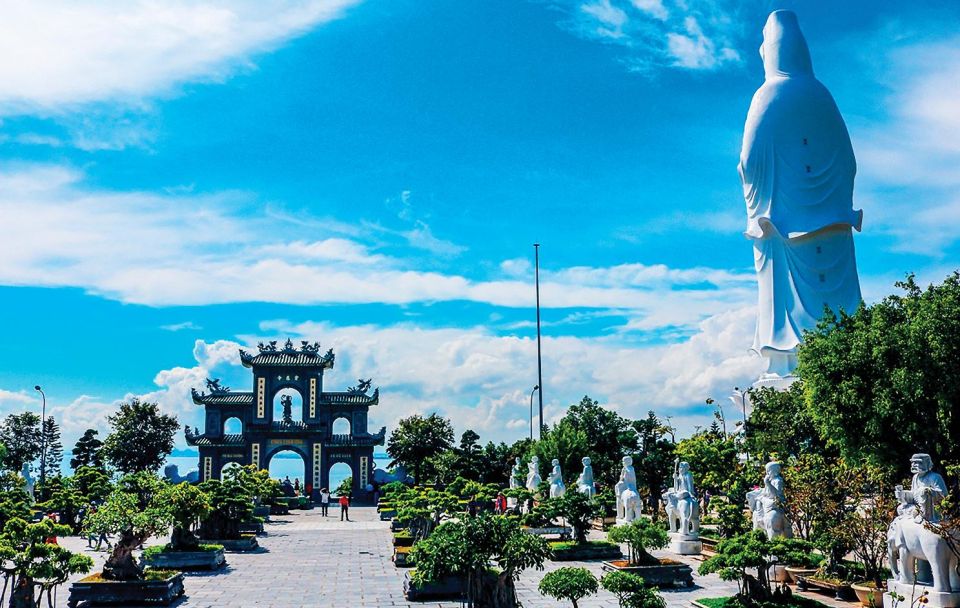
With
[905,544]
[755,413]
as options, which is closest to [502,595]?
[905,544]

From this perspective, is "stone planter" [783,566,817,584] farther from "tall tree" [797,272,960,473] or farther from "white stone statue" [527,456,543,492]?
"white stone statue" [527,456,543,492]

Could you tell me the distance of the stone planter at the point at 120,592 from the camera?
58.3 feet

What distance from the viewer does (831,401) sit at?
24516 mm

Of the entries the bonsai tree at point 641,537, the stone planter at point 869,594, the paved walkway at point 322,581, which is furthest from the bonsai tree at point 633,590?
the bonsai tree at point 641,537

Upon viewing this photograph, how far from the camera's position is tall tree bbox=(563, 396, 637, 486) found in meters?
44.3

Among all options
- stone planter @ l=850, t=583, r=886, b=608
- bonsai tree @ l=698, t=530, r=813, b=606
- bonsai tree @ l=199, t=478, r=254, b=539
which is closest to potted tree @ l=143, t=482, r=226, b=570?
bonsai tree @ l=199, t=478, r=254, b=539

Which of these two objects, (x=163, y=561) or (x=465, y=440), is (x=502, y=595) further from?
(x=465, y=440)

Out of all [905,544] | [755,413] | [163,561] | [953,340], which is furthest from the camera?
[755,413]

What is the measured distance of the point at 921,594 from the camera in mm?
14102

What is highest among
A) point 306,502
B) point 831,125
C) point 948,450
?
point 831,125

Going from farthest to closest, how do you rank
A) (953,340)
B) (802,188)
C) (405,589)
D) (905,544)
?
(802,188) → (953,340) → (405,589) → (905,544)

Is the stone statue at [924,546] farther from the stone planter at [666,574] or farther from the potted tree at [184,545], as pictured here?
the potted tree at [184,545]

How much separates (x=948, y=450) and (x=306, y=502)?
135ft

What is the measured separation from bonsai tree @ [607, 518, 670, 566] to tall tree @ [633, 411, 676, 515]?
19857mm
